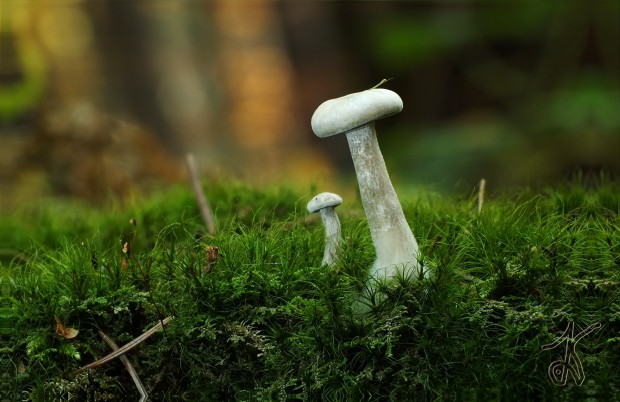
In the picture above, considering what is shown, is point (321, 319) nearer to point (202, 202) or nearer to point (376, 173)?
point (376, 173)

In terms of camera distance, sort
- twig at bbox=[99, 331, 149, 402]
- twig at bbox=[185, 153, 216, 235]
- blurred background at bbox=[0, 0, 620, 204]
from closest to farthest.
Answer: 1. twig at bbox=[99, 331, 149, 402]
2. twig at bbox=[185, 153, 216, 235]
3. blurred background at bbox=[0, 0, 620, 204]

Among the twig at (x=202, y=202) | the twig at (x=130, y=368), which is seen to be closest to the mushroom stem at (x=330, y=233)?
the twig at (x=130, y=368)

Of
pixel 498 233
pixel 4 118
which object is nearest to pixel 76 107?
pixel 4 118
